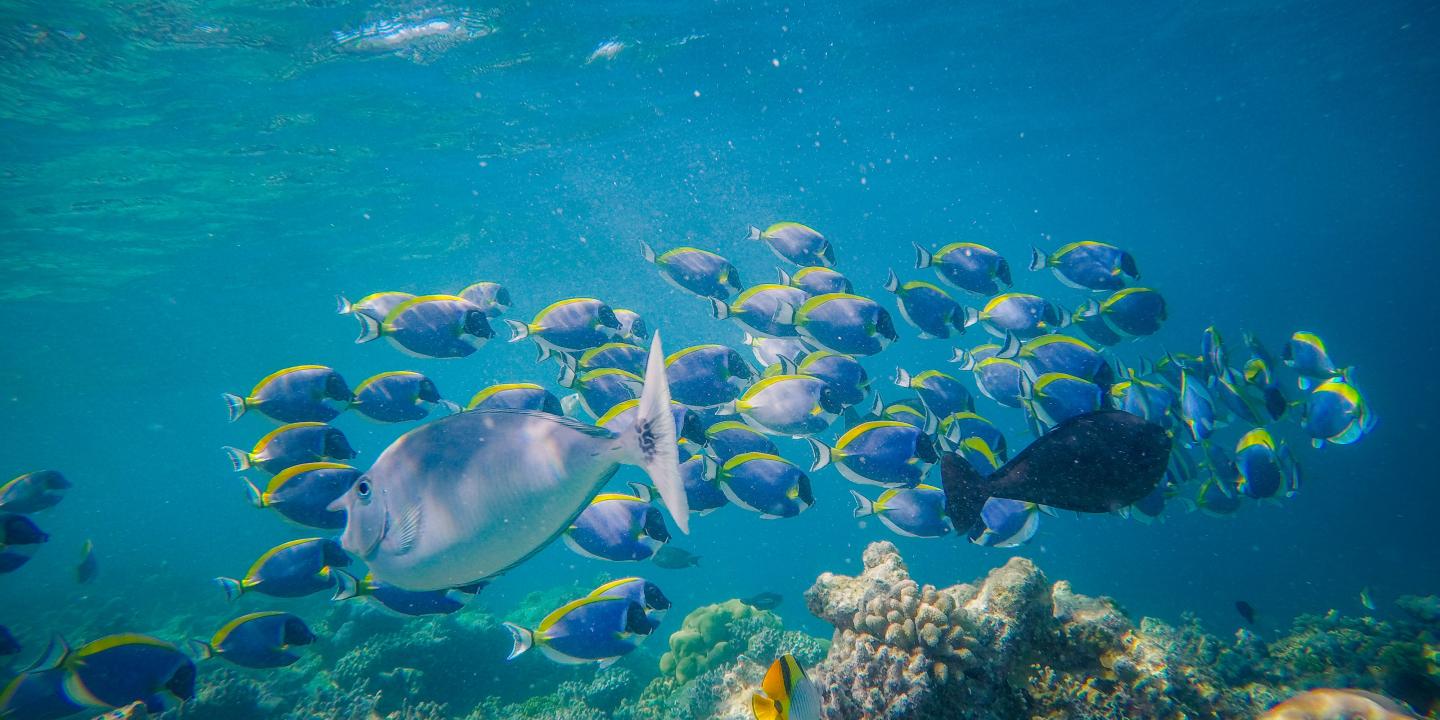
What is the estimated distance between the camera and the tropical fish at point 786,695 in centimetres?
252

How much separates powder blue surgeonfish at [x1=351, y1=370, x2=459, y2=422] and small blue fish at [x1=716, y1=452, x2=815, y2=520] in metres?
2.47

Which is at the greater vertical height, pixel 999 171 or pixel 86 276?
pixel 86 276

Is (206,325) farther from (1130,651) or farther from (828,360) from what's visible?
(1130,651)

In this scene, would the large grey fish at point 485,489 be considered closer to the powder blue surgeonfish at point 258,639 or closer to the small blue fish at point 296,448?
the small blue fish at point 296,448

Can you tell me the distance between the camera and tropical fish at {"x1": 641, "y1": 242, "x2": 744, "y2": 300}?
576 cm

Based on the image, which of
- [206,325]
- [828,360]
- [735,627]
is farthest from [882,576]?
[206,325]

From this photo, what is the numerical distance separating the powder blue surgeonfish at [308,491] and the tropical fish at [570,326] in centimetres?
193

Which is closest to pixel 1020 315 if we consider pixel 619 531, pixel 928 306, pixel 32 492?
pixel 928 306

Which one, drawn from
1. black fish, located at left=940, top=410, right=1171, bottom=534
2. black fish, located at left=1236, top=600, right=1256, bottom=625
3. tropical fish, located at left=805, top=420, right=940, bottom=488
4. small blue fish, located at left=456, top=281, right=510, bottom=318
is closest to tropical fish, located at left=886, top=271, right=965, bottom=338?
tropical fish, located at left=805, top=420, right=940, bottom=488

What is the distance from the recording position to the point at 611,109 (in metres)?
21.3

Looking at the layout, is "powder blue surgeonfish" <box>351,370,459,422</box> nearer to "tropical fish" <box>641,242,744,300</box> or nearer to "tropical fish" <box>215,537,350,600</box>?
"tropical fish" <box>215,537,350,600</box>

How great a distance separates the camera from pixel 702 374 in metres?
5.02

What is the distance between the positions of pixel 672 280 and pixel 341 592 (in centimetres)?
373

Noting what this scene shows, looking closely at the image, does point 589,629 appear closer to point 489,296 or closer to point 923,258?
point 489,296
